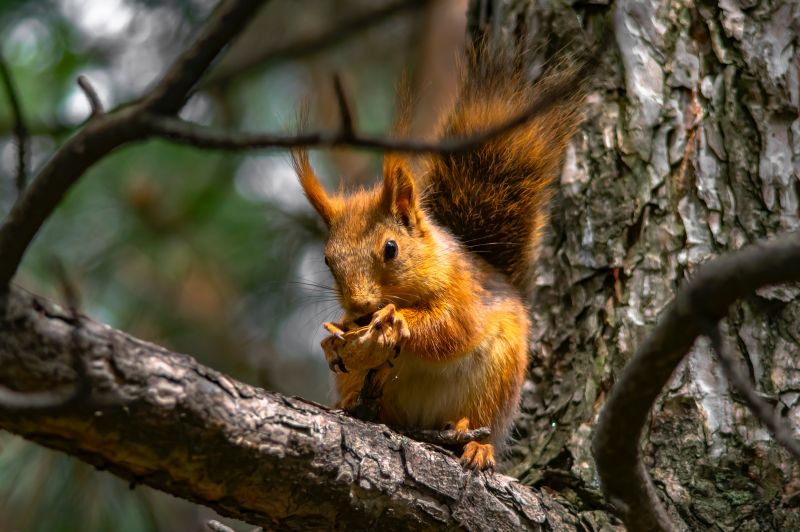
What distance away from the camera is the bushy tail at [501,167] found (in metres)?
2.18

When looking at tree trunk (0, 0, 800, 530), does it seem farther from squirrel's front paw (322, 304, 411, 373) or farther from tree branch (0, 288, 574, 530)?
squirrel's front paw (322, 304, 411, 373)

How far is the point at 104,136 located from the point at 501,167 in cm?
155

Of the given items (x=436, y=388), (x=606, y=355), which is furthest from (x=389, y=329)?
(x=606, y=355)

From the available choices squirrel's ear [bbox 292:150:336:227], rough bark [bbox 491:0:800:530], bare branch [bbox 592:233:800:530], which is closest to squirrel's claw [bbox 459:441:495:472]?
rough bark [bbox 491:0:800:530]

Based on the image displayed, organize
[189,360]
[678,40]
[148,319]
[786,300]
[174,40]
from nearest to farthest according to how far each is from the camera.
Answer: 1. [189,360]
2. [786,300]
3. [678,40]
4. [174,40]
5. [148,319]

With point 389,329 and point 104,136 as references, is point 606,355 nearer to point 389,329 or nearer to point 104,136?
point 389,329

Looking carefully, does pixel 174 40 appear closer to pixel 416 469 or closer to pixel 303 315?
pixel 303 315

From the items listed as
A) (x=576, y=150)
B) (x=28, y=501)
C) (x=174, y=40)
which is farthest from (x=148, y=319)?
(x=576, y=150)

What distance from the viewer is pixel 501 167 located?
2365 mm

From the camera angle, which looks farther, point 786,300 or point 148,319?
point 148,319

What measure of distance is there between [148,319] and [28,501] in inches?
32.2

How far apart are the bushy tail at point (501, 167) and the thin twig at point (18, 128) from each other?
1.26 m

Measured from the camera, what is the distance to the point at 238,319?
3.53m

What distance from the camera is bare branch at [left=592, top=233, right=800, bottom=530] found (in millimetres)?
999
